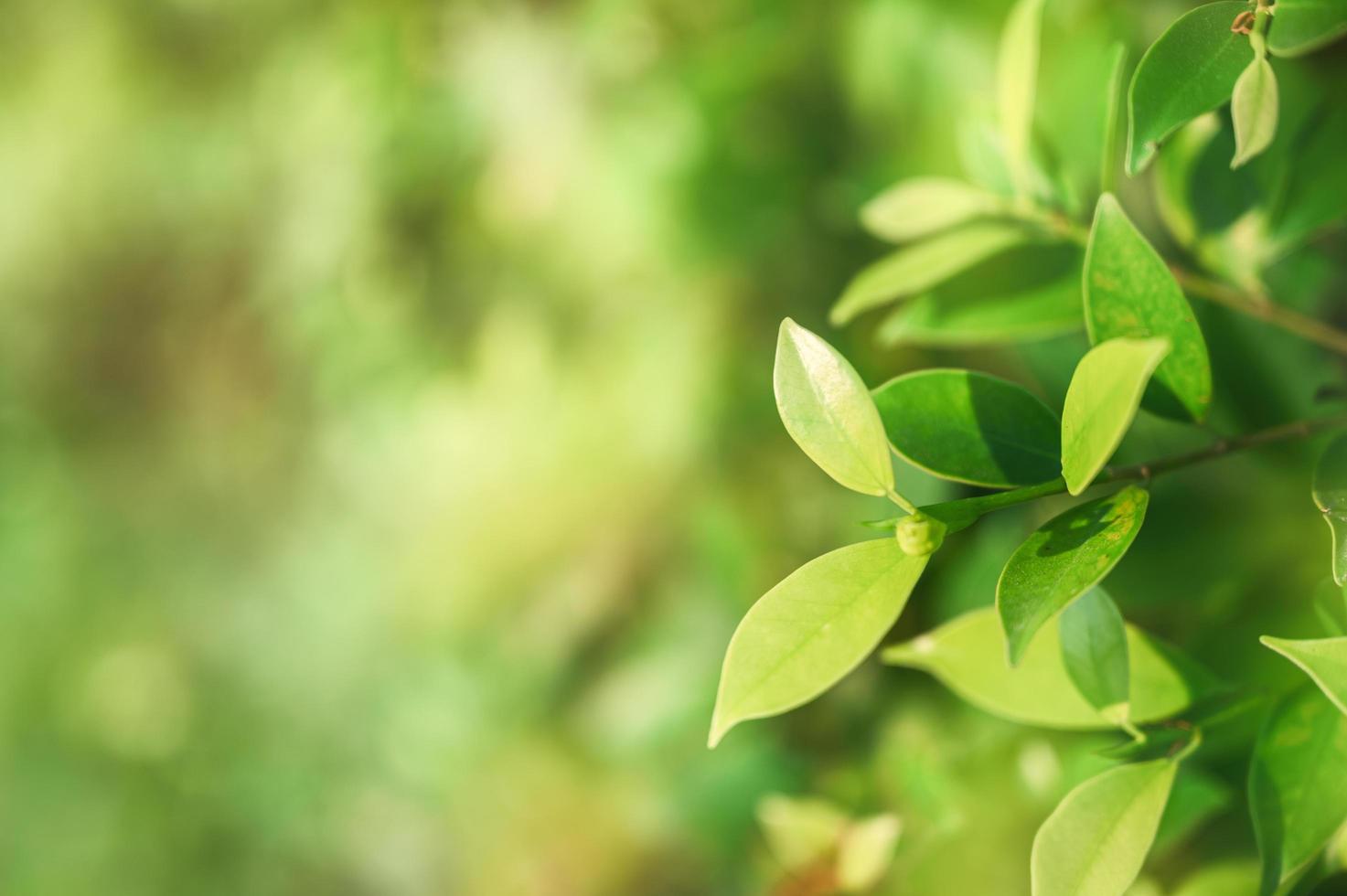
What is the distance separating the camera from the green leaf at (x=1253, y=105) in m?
0.22

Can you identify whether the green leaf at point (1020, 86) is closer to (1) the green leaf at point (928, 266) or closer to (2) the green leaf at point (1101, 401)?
(1) the green leaf at point (928, 266)

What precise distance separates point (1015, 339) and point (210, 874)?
2.98 feet

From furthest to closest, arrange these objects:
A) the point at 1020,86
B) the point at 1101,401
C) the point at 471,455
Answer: the point at 471,455, the point at 1020,86, the point at 1101,401

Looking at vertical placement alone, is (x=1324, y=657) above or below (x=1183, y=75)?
below

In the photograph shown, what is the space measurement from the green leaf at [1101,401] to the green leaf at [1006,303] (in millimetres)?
128

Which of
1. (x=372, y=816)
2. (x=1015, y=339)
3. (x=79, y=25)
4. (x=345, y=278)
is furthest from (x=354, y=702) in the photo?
(x=79, y=25)

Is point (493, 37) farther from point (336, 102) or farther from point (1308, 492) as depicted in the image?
point (1308, 492)

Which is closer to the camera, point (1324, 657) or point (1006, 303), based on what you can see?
point (1324, 657)

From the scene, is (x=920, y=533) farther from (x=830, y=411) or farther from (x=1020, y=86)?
(x=1020, y=86)

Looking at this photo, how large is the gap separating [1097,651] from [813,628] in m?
0.09

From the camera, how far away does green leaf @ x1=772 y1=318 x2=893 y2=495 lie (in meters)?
0.21

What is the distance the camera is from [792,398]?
0.21 metres

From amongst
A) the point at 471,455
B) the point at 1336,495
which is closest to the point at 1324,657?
the point at 1336,495

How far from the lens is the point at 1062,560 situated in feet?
0.68
